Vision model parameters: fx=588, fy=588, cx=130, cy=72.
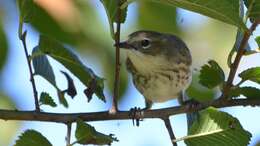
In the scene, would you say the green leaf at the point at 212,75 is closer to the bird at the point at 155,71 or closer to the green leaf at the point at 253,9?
the green leaf at the point at 253,9

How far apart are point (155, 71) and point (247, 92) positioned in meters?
1.93

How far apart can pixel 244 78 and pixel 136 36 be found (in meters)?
1.73

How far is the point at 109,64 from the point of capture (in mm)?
3523

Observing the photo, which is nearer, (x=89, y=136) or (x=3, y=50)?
(x=89, y=136)

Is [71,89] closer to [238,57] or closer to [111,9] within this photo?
[111,9]

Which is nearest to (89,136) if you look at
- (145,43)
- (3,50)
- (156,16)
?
(3,50)

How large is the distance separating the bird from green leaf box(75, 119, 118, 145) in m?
1.91

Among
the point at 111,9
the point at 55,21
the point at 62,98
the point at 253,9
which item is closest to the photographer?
the point at 253,9

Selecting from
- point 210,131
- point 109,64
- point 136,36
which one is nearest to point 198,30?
point 136,36

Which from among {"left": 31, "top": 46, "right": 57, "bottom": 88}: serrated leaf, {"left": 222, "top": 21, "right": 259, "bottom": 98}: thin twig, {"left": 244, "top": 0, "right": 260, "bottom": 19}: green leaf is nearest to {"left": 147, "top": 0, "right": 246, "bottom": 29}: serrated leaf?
{"left": 222, "top": 21, "right": 259, "bottom": 98}: thin twig

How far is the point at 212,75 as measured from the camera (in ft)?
8.71

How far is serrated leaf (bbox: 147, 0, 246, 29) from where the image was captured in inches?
73.9

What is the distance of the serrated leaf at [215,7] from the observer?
1877mm

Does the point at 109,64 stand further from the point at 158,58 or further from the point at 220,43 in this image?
the point at 158,58
